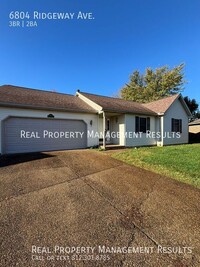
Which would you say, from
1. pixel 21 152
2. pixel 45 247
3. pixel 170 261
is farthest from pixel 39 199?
pixel 21 152

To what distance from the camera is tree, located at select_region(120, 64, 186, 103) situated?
1128 inches

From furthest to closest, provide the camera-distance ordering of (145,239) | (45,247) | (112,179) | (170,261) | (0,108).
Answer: (0,108) < (112,179) < (145,239) < (45,247) < (170,261)

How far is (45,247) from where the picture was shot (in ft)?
7.22

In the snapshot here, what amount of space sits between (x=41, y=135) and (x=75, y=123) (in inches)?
103

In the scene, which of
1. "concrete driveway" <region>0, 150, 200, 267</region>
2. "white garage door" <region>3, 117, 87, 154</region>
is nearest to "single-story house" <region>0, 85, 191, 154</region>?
"white garage door" <region>3, 117, 87, 154</region>

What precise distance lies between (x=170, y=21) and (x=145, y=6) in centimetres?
276

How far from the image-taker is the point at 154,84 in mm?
29844

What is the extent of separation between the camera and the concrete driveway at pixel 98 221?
206 centimetres

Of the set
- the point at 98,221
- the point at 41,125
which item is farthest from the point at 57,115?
the point at 98,221

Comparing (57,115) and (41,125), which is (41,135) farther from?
(57,115)

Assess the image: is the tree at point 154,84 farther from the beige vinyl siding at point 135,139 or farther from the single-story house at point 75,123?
the beige vinyl siding at point 135,139

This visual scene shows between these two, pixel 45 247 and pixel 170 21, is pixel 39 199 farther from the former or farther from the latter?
pixel 170 21

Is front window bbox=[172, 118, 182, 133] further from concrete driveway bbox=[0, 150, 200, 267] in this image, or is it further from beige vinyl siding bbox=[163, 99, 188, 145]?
concrete driveway bbox=[0, 150, 200, 267]

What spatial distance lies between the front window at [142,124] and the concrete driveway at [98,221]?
8517 millimetres
